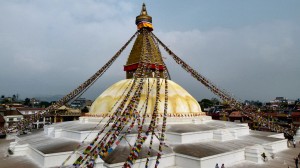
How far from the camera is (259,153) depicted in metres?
11.8

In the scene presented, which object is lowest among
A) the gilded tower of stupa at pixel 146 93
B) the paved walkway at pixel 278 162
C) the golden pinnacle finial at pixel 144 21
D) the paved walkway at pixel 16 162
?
the paved walkway at pixel 278 162

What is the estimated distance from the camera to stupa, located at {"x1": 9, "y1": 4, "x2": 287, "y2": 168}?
1051 cm

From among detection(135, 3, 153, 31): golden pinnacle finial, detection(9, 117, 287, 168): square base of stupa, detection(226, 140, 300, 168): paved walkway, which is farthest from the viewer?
detection(135, 3, 153, 31): golden pinnacle finial

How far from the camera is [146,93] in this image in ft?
51.9

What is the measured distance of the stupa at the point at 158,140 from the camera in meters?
10.5

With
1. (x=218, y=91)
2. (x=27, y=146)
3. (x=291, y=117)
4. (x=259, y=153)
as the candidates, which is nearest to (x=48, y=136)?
(x=27, y=146)

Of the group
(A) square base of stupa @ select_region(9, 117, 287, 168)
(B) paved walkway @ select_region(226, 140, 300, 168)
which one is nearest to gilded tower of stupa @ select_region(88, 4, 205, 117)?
(A) square base of stupa @ select_region(9, 117, 287, 168)

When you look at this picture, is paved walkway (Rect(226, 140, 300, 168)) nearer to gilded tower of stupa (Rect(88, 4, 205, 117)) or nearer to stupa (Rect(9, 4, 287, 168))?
stupa (Rect(9, 4, 287, 168))

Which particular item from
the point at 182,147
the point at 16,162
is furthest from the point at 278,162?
the point at 16,162

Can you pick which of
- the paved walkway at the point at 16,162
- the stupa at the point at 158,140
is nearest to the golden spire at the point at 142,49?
the stupa at the point at 158,140

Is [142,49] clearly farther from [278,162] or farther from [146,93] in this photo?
[278,162]

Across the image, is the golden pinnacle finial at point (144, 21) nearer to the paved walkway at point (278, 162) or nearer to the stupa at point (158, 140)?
the stupa at point (158, 140)

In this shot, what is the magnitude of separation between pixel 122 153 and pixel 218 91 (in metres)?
8.71

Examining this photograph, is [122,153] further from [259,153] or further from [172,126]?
[259,153]
